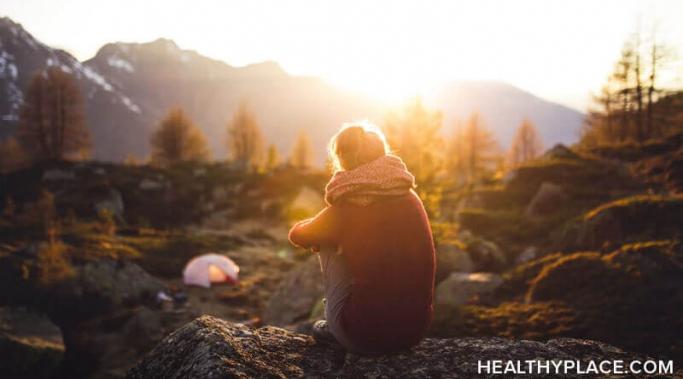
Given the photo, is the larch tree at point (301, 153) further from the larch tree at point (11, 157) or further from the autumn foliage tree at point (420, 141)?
the autumn foliage tree at point (420, 141)

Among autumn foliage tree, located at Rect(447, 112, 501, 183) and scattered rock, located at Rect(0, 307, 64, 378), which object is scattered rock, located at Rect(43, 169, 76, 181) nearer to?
scattered rock, located at Rect(0, 307, 64, 378)

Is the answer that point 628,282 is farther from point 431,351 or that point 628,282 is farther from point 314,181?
point 314,181

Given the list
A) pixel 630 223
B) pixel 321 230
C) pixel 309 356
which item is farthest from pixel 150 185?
pixel 321 230

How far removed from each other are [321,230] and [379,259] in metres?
0.53

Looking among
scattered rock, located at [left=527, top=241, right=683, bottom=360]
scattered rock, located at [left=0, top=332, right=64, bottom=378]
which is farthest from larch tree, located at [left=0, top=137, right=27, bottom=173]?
scattered rock, located at [left=527, top=241, right=683, bottom=360]

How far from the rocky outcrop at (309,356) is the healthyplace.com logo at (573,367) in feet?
0.34

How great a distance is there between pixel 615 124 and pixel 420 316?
47.8 metres

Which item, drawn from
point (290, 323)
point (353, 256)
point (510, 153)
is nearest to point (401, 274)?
point (353, 256)

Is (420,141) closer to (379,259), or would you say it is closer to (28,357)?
(28,357)

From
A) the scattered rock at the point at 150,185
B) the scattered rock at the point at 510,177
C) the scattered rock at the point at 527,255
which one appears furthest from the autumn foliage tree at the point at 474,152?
the scattered rock at the point at 527,255

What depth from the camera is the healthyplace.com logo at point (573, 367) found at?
3379 mm

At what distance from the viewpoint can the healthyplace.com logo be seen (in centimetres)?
338

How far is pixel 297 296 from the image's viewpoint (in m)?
13.0

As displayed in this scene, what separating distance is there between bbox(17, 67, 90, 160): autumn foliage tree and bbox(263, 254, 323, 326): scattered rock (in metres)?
47.6
